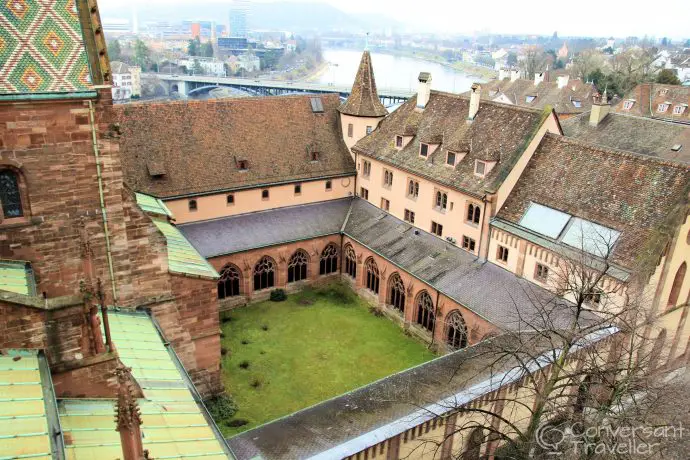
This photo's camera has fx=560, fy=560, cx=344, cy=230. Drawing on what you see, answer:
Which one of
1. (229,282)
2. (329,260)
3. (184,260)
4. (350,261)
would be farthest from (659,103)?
(184,260)

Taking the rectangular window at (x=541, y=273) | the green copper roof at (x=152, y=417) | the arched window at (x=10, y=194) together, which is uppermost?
the arched window at (x=10, y=194)

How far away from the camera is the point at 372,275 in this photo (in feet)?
133

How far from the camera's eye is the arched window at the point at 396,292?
37.6 metres

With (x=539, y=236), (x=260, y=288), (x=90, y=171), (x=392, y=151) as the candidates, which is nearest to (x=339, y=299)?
(x=260, y=288)

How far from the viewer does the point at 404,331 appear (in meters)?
37.1

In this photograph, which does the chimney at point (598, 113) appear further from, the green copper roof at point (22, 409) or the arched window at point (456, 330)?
the green copper roof at point (22, 409)

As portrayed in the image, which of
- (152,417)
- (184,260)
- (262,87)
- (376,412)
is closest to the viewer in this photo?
(152,417)

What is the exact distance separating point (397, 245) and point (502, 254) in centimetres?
771

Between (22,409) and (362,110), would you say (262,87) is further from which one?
(22,409)

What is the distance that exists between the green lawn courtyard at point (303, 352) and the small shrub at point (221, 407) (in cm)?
23

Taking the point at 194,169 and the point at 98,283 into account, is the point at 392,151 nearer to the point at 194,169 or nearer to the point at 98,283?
the point at 194,169

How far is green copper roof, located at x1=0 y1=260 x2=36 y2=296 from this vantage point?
17.4m

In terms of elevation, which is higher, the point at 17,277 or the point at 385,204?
the point at 17,277

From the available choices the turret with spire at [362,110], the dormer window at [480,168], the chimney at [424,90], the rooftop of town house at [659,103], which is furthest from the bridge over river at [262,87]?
the dormer window at [480,168]
